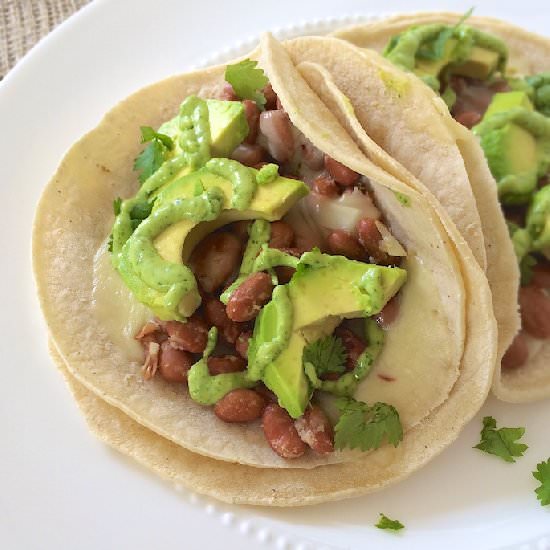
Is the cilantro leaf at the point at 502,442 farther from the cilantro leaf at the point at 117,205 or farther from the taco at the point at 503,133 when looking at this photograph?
the cilantro leaf at the point at 117,205

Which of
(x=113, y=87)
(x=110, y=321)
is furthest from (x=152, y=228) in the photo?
(x=113, y=87)

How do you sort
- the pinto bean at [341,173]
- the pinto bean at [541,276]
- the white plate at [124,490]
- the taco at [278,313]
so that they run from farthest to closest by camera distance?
1. the pinto bean at [541,276]
2. the pinto bean at [341,173]
3. the taco at [278,313]
4. the white plate at [124,490]

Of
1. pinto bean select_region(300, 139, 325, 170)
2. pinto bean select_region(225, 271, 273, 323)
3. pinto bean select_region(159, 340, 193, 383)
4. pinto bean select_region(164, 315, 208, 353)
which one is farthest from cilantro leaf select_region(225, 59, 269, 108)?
pinto bean select_region(159, 340, 193, 383)

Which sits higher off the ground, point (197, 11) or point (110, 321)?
point (197, 11)

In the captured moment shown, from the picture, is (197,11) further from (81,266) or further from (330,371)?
(330,371)

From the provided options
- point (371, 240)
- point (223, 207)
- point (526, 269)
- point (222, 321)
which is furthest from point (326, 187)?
point (526, 269)

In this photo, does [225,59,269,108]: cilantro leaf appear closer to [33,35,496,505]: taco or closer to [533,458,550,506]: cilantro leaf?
[33,35,496,505]: taco

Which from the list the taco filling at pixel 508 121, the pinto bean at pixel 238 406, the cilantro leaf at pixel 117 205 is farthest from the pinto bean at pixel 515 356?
the cilantro leaf at pixel 117 205

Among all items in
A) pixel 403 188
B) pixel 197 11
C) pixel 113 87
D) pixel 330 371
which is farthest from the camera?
pixel 197 11
